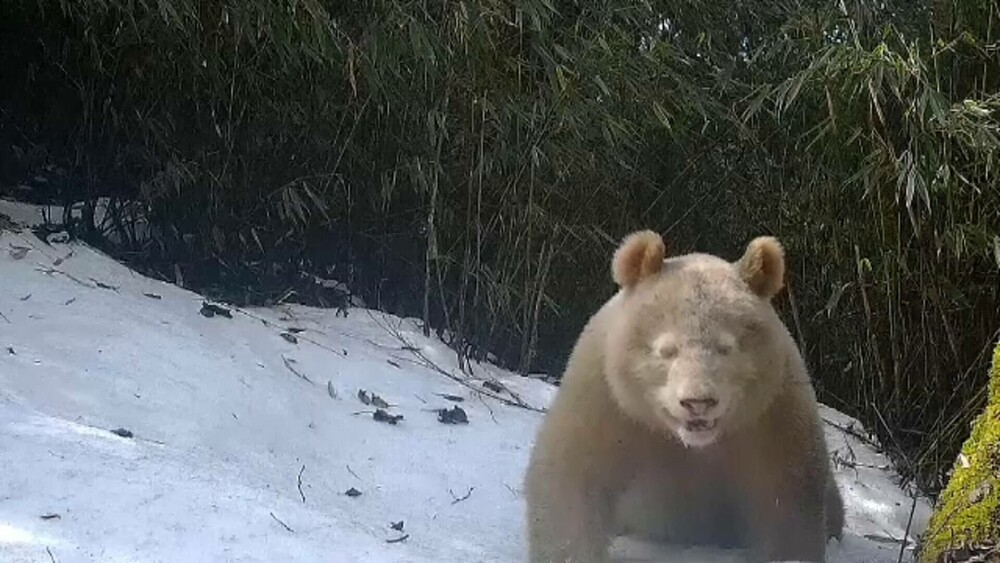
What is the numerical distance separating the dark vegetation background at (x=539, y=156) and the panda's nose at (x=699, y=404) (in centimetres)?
154

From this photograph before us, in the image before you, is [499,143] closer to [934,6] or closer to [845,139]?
[845,139]

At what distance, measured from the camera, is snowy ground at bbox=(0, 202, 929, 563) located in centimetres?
273

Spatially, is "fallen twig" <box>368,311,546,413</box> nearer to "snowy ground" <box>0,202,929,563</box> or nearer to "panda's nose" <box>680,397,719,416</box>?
"snowy ground" <box>0,202,929,563</box>

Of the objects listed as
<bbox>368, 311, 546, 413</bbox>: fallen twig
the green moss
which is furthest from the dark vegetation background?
the green moss

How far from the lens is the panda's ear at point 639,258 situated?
297 cm

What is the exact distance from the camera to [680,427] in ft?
8.84

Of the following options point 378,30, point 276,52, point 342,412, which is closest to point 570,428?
point 342,412

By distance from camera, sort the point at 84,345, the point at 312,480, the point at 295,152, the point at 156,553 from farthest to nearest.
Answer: the point at 295,152, the point at 84,345, the point at 312,480, the point at 156,553

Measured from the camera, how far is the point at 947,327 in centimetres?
407

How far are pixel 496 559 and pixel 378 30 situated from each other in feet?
7.45

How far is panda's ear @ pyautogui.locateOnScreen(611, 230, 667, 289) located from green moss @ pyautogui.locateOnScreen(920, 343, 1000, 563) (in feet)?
2.77

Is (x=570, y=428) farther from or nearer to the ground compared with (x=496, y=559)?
farther from the ground

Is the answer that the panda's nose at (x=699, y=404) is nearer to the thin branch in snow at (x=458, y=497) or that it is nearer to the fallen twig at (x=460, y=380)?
the thin branch in snow at (x=458, y=497)

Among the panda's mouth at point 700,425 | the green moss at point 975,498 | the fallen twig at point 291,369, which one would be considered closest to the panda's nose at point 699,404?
the panda's mouth at point 700,425
